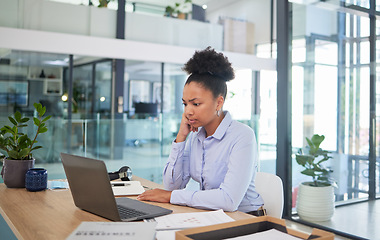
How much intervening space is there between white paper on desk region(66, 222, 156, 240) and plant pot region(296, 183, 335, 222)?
337 cm

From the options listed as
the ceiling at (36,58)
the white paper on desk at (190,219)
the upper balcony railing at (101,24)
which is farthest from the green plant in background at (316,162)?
the ceiling at (36,58)

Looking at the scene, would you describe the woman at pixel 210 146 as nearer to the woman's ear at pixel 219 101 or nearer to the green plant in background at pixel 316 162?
the woman's ear at pixel 219 101

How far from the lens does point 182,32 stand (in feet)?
23.4

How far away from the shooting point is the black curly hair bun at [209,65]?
1997 mm

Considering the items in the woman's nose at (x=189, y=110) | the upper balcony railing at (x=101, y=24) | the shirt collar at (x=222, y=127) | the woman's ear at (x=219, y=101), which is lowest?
the shirt collar at (x=222, y=127)

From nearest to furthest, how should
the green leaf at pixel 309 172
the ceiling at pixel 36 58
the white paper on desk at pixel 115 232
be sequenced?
1. the white paper on desk at pixel 115 232
2. the green leaf at pixel 309 172
3. the ceiling at pixel 36 58

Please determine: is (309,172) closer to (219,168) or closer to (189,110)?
(219,168)

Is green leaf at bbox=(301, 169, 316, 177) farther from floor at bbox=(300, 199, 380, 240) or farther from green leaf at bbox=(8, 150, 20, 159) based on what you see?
green leaf at bbox=(8, 150, 20, 159)

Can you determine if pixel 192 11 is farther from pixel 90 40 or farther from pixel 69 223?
pixel 69 223

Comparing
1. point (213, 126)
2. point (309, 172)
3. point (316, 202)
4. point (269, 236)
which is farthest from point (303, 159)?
point (269, 236)

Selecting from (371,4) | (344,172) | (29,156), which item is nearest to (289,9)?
(371,4)

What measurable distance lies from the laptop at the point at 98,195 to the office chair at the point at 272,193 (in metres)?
0.80

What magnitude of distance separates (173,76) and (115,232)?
6.24 m

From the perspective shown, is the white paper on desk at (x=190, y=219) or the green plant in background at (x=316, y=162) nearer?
the white paper on desk at (x=190, y=219)
